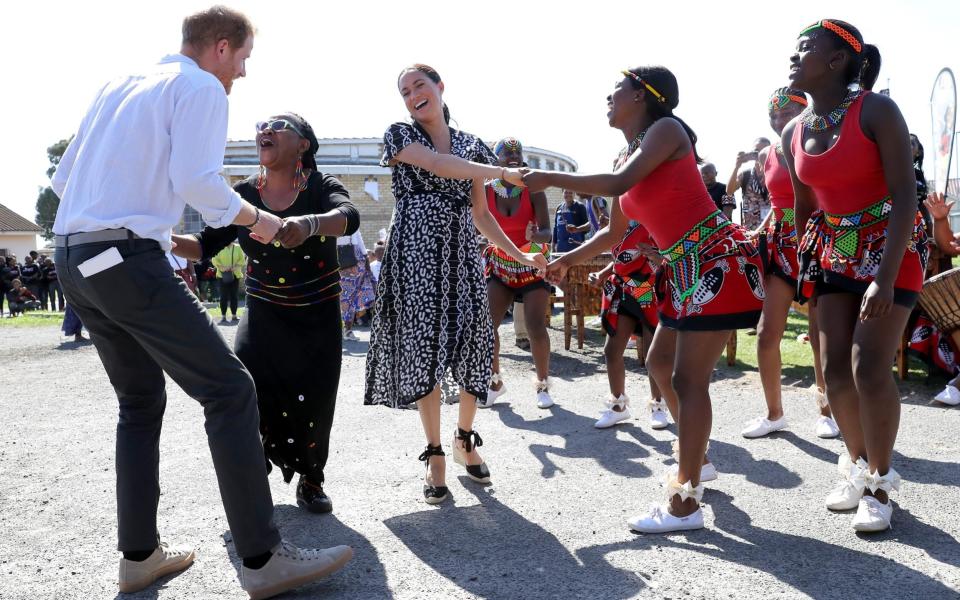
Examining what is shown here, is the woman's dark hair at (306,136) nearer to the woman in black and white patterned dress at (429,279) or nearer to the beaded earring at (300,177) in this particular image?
the beaded earring at (300,177)

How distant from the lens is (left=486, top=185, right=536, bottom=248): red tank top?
702cm

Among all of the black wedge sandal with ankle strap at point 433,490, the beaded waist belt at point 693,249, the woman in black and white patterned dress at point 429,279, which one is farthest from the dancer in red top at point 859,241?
the black wedge sandal with ankle strap at point 433,490

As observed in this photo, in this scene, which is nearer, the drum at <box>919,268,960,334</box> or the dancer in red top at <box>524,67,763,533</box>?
the dancer in red top at <box>524,67,763,533</box>

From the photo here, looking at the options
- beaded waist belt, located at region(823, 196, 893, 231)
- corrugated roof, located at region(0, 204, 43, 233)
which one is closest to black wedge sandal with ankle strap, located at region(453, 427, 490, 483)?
beaded waist belt, located at region(823, 196, 893, 231)

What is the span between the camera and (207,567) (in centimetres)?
332

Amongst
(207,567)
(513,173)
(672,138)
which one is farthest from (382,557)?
(672,138)

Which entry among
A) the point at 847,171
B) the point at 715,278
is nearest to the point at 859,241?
the point at 847,171

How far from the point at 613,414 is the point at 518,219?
6.63 ft

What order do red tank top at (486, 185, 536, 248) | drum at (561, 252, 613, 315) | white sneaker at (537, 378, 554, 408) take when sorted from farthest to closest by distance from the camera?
drum at (561, 252, 613, 315) → red tank top at (486, 185, 536, 248) → white sneaker at (537, 378, 554, 408)

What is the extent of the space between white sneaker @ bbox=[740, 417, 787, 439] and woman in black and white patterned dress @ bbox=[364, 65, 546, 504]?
6.74 ft

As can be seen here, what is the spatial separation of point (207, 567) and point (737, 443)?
11.1ft

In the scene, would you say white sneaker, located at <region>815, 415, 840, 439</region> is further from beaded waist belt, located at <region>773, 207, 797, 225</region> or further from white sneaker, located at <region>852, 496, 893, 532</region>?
white sneaker, located at <region>852, 496, 893, 532</region>

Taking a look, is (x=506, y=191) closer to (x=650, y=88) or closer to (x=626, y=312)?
(x=626, y=312)

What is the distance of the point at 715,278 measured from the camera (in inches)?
138
